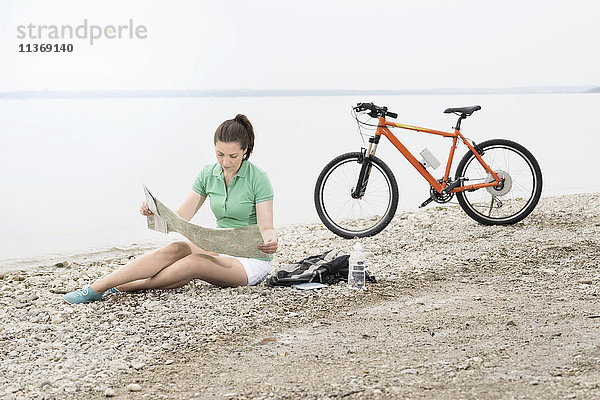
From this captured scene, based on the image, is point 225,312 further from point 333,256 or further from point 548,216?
point 548,216

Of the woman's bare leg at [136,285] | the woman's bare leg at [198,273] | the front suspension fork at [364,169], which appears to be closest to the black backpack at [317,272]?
the woman's bare leg at [198,273]

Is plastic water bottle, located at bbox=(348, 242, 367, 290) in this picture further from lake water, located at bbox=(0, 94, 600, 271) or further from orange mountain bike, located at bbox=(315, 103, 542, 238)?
lake water, located at bbox=(0, 94, 600, 271)

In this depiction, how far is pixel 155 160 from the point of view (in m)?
13.6

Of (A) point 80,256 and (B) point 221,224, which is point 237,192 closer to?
(B) point 221,224

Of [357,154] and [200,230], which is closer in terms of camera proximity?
[200,230]

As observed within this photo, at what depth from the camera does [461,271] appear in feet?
17.1

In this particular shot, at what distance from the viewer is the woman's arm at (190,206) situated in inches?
181

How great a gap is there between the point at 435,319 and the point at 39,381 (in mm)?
1964

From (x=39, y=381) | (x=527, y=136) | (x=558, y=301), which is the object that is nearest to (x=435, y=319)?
(x=558, y=301)

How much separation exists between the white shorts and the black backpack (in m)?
0.08

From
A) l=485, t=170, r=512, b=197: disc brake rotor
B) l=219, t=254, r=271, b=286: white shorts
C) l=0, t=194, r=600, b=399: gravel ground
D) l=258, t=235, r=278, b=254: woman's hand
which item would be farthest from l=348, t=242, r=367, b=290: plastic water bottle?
l=485, t=170, r=512, b=197: disc brake rotor

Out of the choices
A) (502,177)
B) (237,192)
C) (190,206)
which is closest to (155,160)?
(502,177)

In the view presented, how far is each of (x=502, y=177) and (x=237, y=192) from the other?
3052 millimetres

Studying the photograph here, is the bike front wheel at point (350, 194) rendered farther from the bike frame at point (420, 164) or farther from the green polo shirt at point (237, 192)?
the green polo shirt at point (237, 192)
